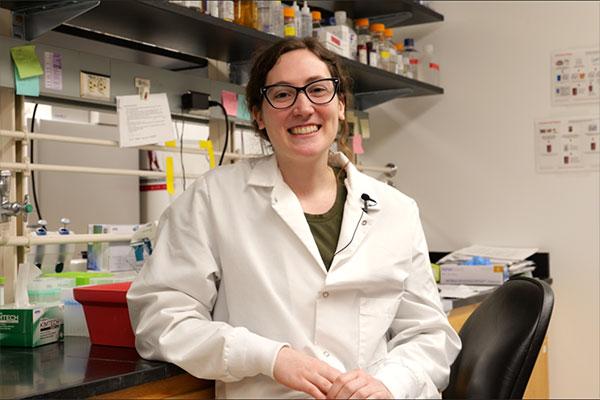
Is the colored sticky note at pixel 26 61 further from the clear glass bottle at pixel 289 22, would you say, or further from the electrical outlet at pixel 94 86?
the clear glass bottle at pixel 289 22

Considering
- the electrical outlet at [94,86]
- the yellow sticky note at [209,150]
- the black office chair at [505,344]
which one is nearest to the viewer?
the black office chair at [505,344]

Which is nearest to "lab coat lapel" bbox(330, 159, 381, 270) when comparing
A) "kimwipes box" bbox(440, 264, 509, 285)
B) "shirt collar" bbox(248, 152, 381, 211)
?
"shirt collar" bbox(248, 152, 381, 211)

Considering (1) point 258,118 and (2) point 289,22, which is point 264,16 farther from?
(1) point 258,118

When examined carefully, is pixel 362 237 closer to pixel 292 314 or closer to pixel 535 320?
pixel 292 314

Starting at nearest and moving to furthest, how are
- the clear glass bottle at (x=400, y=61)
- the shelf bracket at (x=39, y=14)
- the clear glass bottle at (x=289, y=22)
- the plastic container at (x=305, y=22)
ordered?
the shelf bracket at (x=39, y=14)
the clear glass bottle at (x=289, y=22)
the plastic container at (x=305, y=22)
the clear glass bottle at (x=400, y=61)

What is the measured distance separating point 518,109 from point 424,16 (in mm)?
604

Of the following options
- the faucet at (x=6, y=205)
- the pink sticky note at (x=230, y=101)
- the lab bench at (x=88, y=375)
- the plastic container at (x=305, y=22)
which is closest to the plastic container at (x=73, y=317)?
the lab bench at (x=88, y=375)

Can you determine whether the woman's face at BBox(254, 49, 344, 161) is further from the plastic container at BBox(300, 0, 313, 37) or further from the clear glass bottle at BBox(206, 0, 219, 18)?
the plastic container at BBox(300, 0, 313, 37)

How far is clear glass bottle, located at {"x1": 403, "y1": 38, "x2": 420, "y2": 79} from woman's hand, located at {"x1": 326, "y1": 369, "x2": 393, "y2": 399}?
6.97ft

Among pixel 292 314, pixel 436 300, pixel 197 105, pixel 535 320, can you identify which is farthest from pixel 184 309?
pixel 197 105

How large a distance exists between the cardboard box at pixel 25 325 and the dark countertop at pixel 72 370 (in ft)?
0.06

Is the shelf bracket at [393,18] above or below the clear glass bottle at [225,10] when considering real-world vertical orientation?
above

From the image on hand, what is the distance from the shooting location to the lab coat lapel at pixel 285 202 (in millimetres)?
1574

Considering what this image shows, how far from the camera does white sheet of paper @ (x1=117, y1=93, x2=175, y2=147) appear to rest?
7.03 ft
